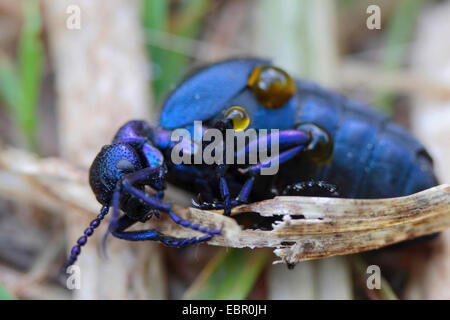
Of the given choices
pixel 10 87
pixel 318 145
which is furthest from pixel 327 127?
pixel 10 87

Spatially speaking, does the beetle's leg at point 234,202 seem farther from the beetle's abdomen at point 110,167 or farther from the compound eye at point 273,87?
the compound eye at point 273,87

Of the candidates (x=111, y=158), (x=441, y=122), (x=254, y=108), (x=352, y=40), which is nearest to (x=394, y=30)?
(x=352, y=40)

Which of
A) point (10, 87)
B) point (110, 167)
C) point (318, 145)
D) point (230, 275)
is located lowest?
point (230, 275)

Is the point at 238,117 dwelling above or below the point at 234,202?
above

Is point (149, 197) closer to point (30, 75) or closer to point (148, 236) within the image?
point (148, 236)

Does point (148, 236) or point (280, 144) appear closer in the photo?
point (148, 236)

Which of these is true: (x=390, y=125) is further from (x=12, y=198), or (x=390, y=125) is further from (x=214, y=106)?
(x=12, y=198)

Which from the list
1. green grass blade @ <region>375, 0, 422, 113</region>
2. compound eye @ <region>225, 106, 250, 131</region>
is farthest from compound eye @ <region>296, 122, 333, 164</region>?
green grass blade @ <region>375, 0, 422, 113</region>
